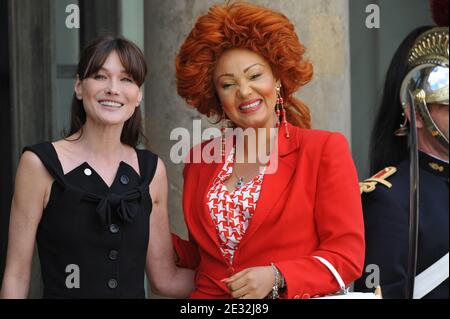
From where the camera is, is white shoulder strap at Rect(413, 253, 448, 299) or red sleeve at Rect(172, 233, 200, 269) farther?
red sleeve at Rect(172, 233, 200, 269)

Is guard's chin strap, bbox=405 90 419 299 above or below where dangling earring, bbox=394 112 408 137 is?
below

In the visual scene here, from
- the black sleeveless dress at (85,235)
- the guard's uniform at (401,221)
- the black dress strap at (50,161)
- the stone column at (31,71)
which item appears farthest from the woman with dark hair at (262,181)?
the stone column at (31,71)

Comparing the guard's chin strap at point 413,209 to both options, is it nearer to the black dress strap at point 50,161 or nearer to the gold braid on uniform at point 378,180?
the gold braid on uniform at point 378,180

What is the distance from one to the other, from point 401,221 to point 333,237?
0.29 m

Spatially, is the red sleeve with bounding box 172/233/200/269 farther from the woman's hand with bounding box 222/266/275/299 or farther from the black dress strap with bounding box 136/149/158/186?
the woman's hand with bounding box 222/266/275/299

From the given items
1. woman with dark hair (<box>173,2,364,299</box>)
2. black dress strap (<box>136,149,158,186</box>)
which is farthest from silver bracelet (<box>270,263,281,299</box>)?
black dress strap (<box>136,149,158,186</box>)

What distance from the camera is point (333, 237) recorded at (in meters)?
4.08

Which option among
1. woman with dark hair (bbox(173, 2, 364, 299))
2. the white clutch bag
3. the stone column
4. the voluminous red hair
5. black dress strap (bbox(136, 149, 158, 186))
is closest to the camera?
the white clutch bag

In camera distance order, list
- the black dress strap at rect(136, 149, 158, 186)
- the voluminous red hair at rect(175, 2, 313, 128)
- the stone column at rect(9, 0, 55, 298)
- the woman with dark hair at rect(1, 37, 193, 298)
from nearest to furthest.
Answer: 1. the woman with dark hair at rect(1, 37, 193, 298)
2. the voluminous red hair at rect(175, 2, 313, 128)
3. the black dress strap at rect(136, 149, 158, 186)
4. the stone column at rect(9, 0, 55, 298)

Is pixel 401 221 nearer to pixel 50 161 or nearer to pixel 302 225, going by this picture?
pixel 302 225

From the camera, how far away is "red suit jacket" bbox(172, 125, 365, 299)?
4.06 m

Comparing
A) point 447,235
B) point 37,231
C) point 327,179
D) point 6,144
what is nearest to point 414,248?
point 447,235

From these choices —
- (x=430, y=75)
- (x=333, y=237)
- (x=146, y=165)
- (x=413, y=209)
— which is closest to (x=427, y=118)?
(x=430, y=75)

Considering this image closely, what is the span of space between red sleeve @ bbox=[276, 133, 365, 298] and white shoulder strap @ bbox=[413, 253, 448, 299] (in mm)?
229
